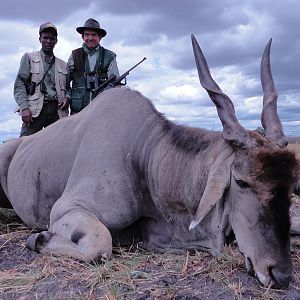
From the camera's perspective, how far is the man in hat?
314 inches

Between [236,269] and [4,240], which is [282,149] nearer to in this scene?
[236,269]

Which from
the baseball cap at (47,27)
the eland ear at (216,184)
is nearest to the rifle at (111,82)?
the baseball cap at (47,27)

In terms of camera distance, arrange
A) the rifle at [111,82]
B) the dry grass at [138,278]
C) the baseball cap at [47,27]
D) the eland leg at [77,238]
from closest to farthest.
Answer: the dry grass at [138,278] < the eland leg at [77,238] < the rifle at [111,82] < the baseball cap at [47,27]

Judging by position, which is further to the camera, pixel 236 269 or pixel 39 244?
pixel 39 244

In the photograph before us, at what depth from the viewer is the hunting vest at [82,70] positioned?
798 cm

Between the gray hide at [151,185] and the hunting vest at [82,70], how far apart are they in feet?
7.20

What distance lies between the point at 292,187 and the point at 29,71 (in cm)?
532

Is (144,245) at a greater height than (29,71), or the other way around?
(29,71)

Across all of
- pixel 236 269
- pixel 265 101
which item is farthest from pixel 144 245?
pixel 265 101

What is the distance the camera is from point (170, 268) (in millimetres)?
3965

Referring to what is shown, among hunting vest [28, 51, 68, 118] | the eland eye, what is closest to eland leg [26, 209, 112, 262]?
the eland eye

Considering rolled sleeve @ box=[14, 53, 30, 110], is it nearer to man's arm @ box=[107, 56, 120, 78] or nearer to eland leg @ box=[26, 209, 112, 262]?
man's arm @ box=[107, 56, 120, 78]

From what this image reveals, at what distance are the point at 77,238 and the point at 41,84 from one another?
13.5ft

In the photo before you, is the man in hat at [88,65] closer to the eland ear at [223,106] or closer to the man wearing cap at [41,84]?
the man wearing cap at [41,84]
